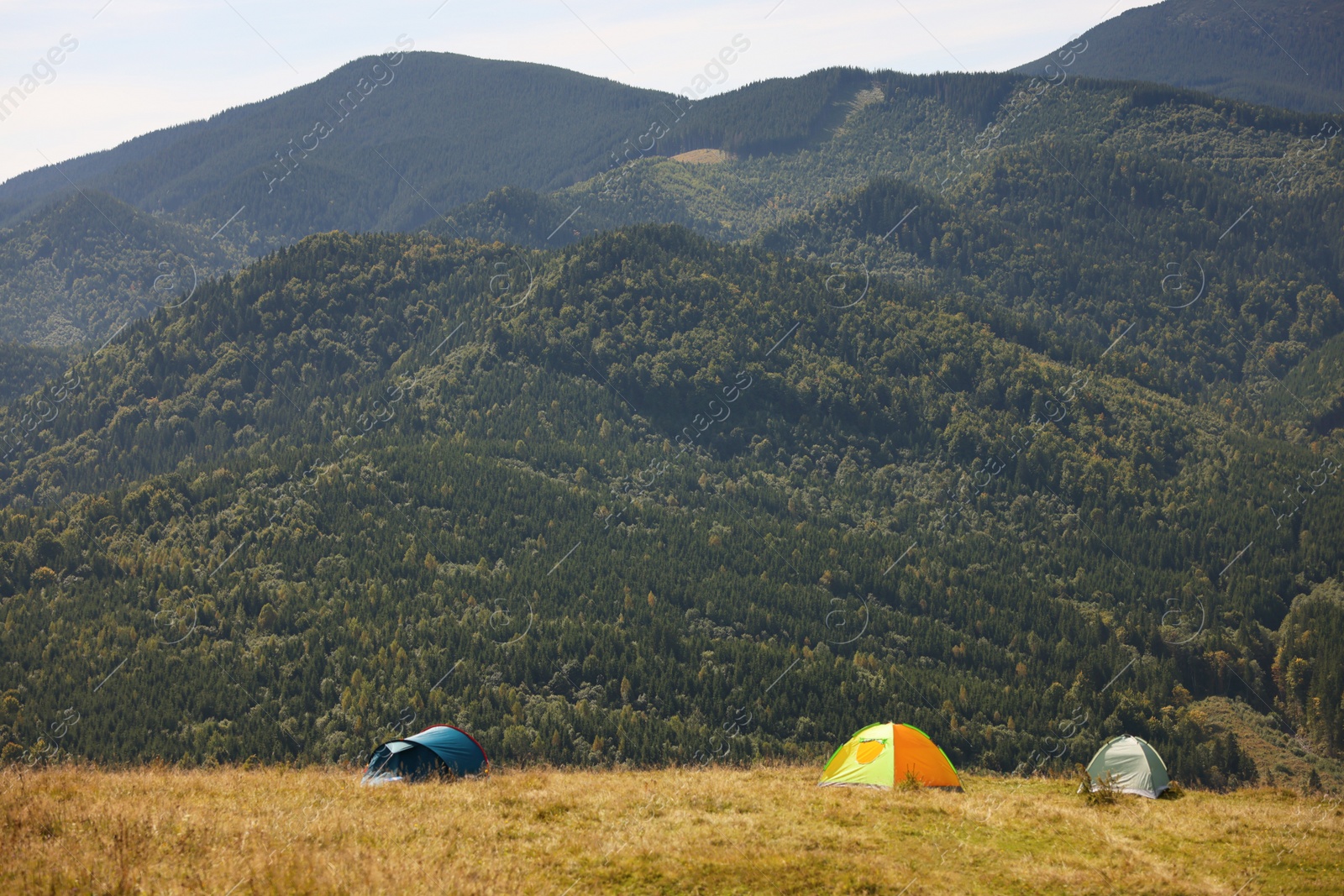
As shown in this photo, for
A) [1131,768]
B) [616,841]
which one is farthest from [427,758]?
[1131,768]

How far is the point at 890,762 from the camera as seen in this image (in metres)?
43.3

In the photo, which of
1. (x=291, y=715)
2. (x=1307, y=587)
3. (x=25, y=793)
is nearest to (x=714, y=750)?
(x=291, y=715)

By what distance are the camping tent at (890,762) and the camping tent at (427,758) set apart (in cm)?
1619

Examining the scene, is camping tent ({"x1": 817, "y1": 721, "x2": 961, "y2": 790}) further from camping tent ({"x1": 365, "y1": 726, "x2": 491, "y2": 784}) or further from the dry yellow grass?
camping tent ({"x1": 365, "y1": 726, "x2": 491, "y2": 784})

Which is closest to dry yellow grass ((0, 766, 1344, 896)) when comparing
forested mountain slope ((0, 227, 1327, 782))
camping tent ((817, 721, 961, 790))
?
camping tent ((817, 721, 961, 790))

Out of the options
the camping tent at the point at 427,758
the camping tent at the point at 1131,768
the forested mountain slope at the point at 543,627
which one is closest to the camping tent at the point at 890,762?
the camping tent at the point at 1131,768

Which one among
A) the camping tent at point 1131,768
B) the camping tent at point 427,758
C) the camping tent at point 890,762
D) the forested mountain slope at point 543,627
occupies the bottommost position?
the forested mountain slope at point 543,627

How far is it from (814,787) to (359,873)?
20964 mm

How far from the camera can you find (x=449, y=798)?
3525 cm

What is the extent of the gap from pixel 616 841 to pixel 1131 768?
26565 mm

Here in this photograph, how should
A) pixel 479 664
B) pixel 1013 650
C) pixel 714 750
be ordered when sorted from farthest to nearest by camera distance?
pixel 1013 650, pixel 479 664, pixel 714 750

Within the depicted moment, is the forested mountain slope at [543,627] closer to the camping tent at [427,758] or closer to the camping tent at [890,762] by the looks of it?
the camping tent at [427,758]

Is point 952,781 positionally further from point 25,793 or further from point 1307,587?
Answer: point 1307,587

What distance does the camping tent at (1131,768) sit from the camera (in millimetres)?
42719
